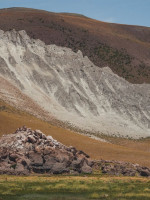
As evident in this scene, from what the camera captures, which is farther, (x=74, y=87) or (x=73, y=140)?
(x=74, y=87)

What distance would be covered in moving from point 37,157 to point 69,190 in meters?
18.2

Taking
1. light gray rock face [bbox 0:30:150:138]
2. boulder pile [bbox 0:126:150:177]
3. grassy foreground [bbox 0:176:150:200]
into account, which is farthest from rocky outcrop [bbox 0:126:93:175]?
light gray rock face [bbox 0:30:150:138]

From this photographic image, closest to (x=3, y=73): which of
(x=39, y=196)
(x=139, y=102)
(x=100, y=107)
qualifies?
(x=100, y=107)

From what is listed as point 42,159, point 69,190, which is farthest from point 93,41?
point 69,190

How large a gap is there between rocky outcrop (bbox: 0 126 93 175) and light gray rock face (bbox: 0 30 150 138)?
42139mm

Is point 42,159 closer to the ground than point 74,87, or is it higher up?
closer to the ground

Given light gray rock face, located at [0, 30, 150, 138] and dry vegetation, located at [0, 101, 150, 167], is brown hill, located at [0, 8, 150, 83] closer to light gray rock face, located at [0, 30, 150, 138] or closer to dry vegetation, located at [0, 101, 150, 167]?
light gray rock face, located at [0, 30, 150, 138]

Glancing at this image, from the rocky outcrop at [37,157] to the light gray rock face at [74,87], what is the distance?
4214cm

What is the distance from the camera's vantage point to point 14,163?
53188 mm

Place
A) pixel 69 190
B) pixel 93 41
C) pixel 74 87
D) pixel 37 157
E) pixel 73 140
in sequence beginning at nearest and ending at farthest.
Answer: pixel 69 190 < pixel 37 157 < pixel 73 140 < pixel 74 87 < pixel 93 41

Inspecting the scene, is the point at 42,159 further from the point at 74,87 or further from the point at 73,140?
the point at 74,87

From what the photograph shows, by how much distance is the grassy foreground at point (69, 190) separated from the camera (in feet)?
112

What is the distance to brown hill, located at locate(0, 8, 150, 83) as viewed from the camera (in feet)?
461

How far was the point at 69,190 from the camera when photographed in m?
37.8
